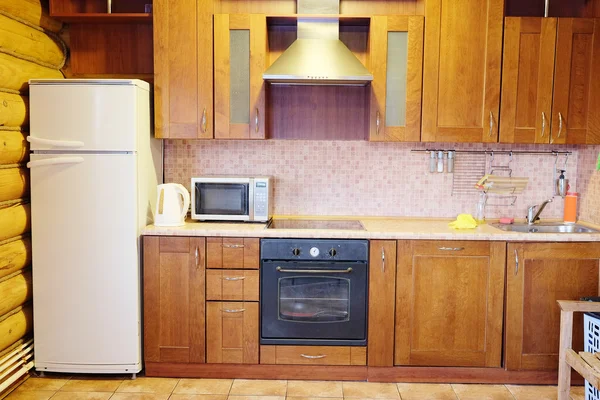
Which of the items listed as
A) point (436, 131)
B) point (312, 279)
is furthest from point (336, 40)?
point (312, 279)

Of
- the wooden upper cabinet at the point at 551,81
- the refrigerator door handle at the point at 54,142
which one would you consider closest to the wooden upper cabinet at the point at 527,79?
the wooden upper cabinet at the point at 551,81

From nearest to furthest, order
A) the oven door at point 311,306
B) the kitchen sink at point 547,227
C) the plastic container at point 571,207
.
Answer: the oven door at point 311,306
the kitchen sink at point 547,227
the plastic container at point 571,207

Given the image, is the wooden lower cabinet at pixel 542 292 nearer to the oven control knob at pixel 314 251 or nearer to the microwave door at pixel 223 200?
the oven control knob at pixel 314 251

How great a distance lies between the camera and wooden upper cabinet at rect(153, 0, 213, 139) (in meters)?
3.19

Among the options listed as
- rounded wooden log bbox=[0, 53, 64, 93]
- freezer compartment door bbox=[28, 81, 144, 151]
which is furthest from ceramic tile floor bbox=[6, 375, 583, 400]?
rounded wooden log bbox=[0, 53, 64, 93]

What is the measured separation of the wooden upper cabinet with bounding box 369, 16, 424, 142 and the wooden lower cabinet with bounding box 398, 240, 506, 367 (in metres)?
0.71

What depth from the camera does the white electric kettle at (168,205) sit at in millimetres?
3154

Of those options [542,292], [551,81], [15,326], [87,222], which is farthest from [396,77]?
[15,326]

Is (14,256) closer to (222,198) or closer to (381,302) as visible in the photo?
(222,198)

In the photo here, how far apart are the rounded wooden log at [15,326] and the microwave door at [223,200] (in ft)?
3.73

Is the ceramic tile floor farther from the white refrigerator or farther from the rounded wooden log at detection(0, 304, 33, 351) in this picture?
the rounded wooden log at detection(0, 304, 33, 351)

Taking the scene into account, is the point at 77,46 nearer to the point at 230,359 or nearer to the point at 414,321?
the point at 230,359

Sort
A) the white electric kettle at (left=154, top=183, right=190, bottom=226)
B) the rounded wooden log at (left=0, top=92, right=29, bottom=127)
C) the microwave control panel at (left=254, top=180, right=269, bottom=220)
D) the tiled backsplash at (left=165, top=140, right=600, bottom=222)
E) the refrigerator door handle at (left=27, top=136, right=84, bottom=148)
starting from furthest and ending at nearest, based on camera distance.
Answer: the tiled backsplash at (left=165, top=140, right=600, bottom=222)
the microwave control panel at (left=254, top=180, right=269, bottom=220)
the white electric kettle at (left=154, top=183, right=190, bottom=226)
the refrigerator door handle at (left=27, top=136, right=84, bottom=148)
the rounded wooden log at (left=0, top=92, right=29, bottom=127)

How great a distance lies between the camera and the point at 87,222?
299 centimetres
